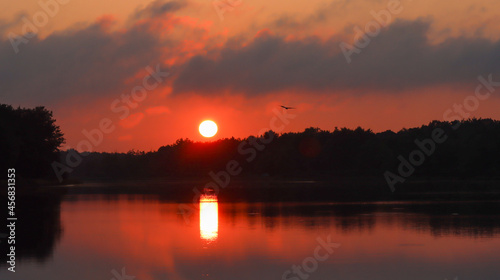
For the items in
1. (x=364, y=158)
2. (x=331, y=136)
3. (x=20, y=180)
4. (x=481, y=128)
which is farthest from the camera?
(x=331, y=136)

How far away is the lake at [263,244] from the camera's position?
65.3 ft

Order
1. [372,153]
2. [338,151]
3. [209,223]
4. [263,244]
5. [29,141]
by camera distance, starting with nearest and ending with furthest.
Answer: [263,244] < [209,223] < [29,141] < [372,153] < [338,151]

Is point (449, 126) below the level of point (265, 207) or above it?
above

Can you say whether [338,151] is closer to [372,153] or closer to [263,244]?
[372,153]

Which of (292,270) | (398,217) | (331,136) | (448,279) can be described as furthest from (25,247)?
(331,136)

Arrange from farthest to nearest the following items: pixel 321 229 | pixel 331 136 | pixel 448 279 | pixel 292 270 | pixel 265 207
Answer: pixel 331 136, pixel 265 207, pixel 321 229, pixel 292 270, pixel 448 279

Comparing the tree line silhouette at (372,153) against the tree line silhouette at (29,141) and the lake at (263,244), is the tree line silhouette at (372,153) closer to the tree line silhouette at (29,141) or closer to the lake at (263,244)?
the tree line silhouette at (29,141)

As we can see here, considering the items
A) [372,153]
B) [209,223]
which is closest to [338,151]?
[372,153]

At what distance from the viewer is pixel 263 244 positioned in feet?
85.1

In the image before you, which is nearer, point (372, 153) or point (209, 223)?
point (209, 223)

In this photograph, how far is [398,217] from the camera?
36.8 m

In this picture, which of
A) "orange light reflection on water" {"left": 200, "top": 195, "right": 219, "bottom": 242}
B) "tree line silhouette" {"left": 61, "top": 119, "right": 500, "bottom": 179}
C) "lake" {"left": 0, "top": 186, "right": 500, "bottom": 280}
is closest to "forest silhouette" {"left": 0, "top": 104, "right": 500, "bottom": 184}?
"tree line silhouette" {"left": 61, "top": 119, "right": 500, "bottom": 179}

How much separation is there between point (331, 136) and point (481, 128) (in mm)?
40922

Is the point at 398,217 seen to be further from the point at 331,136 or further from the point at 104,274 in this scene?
the point at 331,136
